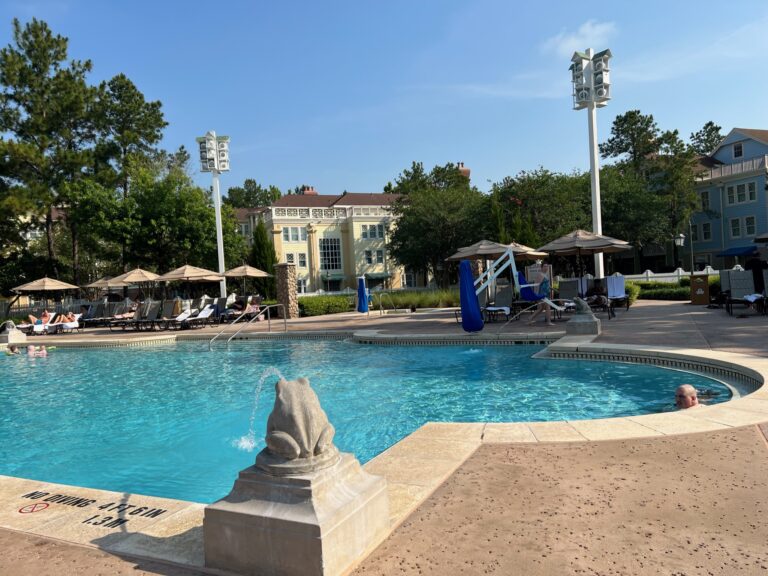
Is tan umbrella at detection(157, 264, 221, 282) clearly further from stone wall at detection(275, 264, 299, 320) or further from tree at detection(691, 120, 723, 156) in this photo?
tree at detection(691, 120, 723, 156)

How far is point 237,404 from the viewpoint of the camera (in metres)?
8.53

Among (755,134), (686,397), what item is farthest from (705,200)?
(686,397)

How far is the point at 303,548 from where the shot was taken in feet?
8.25

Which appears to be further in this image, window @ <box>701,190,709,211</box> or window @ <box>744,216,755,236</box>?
window @ <box>701,190,709,211</box>

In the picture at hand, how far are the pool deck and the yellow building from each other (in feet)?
145

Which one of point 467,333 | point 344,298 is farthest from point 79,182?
point 467,333

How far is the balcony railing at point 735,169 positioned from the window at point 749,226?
346 cm

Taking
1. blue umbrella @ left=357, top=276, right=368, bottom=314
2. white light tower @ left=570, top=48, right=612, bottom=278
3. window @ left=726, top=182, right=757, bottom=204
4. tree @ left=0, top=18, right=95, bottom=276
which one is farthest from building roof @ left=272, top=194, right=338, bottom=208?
window @ left=726, top=182, right=757, bottom=204

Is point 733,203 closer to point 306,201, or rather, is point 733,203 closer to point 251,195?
point 306,201

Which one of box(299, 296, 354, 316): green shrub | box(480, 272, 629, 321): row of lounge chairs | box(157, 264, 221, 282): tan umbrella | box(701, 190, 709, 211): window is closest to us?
box(480, 272, 629, 321): row of lounge chairs

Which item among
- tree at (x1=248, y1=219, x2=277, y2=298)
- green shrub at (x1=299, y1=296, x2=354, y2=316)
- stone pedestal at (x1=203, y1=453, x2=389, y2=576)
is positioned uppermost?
tree at (x1=248, y1=219, x2=277, y2=298)

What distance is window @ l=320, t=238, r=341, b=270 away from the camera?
50.3 m

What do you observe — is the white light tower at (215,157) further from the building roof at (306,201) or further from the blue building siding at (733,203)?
the blue building siding at (733,203)

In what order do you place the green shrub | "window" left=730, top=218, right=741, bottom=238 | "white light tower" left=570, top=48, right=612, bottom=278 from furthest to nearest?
1. "window" left=730, top=218, right=741, bottom=238
2. the green shrub
3. "white light tower" left=570, top=48, right=612, bottom=278
